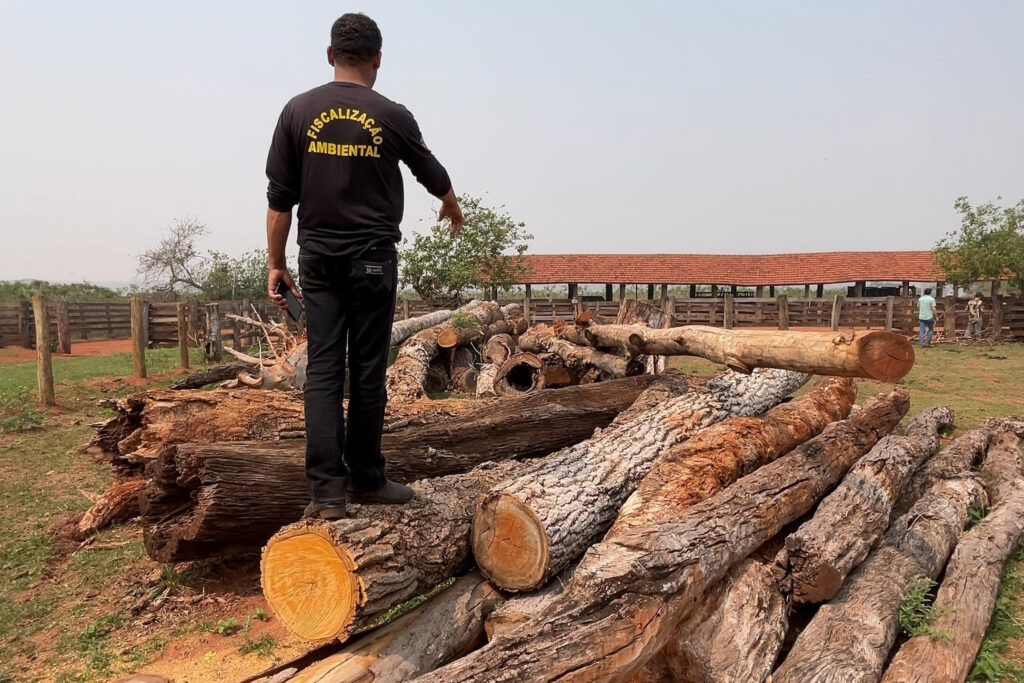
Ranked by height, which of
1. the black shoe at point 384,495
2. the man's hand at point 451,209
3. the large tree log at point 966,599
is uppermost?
the man's hand at point 451,209

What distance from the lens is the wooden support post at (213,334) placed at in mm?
15338

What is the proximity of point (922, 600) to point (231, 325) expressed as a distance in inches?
782

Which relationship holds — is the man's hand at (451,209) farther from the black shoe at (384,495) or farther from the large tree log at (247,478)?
the large tree log at (247,478)

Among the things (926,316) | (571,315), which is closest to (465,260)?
(571,315)

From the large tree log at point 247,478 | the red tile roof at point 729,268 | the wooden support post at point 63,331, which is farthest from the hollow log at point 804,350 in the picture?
the red tile roof at point 729,268

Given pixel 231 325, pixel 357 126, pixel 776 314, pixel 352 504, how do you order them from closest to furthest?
pixel 357 126 < pixel 352 504 < pixel 231 325 < pixel 776 314

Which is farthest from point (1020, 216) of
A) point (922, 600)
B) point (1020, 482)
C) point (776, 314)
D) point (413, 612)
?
point (413, 612)

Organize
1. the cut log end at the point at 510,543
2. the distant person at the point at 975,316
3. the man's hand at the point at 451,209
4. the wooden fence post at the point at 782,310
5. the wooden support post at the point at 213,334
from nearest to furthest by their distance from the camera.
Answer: the man's hand at the point at 451,209
the cut log end at the point at 510,543
the wooden support post at the point at 213,334
the distant person at the point at 975,316
the wooden fence post at the point at 782,310

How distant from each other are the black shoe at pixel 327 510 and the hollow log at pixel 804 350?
293cm

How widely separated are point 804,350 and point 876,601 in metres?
1.58

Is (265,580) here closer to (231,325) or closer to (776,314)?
(231,325)

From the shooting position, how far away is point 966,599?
129 inches

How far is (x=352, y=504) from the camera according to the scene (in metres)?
3.00

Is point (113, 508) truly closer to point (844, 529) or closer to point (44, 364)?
point (844, 529)
